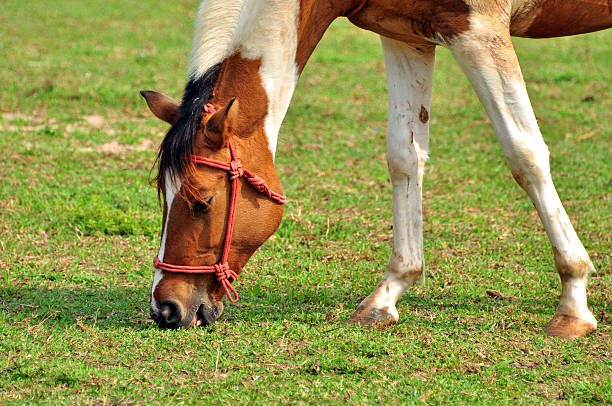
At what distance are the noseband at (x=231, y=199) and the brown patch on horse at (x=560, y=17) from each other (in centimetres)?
148

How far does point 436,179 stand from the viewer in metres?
6.24

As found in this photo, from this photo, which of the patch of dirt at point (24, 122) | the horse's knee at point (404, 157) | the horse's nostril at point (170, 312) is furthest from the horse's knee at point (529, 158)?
the patch of dirt at point (24, 122)

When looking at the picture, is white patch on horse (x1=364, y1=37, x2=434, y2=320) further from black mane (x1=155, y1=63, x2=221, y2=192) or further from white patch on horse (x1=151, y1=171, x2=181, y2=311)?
white patch on horse (x1=151, y1=171, x2=181, y2=311)

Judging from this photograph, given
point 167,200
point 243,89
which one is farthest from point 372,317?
point 243,89

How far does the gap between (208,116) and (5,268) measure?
6.18ft

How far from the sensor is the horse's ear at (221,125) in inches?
121

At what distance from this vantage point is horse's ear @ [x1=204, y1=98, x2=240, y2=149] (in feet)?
10.1

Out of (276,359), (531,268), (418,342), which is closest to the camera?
(276,359)

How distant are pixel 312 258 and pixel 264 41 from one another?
174 cm

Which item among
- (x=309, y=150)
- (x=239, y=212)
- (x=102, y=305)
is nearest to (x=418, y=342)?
(x=239, y=212)

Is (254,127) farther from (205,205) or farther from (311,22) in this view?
(311,22)

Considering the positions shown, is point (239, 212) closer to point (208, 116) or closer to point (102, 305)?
point (208, 116)

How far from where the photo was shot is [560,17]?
3.68 metres

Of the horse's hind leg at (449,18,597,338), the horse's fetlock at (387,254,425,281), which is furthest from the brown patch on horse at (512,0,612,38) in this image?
the horse's fetlock at (387,254,425,281)
